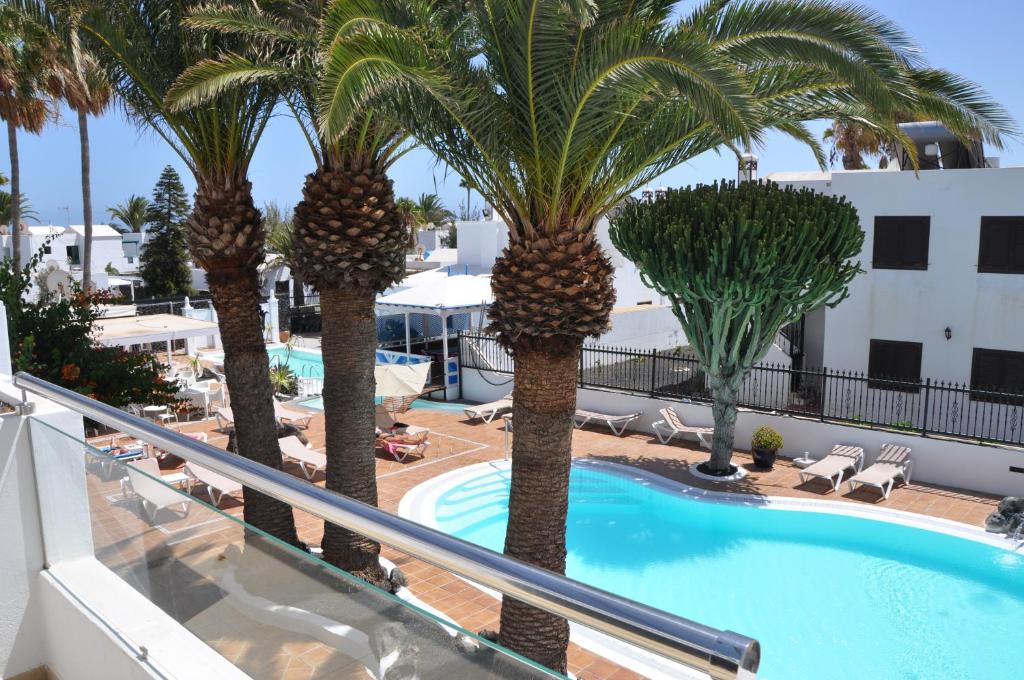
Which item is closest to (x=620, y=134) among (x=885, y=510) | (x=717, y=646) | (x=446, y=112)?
Result: (x=446, y=112)

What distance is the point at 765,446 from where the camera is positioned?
1508cm

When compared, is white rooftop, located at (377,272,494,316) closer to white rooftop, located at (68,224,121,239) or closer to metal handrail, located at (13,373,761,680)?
metal handrail, located at (13,373,761,680)

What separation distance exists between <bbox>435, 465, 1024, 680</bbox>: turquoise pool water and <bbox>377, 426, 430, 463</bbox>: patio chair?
1.59 meters

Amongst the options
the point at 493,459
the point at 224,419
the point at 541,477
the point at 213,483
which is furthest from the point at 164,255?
the point at 541,477

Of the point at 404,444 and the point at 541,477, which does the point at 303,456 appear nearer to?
the point at 404,444

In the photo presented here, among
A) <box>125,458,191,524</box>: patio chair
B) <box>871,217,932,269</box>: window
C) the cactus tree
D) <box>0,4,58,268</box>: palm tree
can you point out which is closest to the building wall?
<box>871,217,932,269</box>: window

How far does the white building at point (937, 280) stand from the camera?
16.2 metres

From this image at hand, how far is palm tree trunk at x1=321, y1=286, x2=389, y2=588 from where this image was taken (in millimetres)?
8781

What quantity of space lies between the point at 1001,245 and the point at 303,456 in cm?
1446

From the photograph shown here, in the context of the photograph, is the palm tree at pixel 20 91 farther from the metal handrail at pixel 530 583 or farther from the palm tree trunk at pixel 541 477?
the metal handrail at pixel 530 583

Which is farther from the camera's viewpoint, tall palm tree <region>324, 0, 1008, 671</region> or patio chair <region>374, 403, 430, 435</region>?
patio chair <region>374, 403, 430, 435</region>

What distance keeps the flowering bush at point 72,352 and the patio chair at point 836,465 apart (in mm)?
10823

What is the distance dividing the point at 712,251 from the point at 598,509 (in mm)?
4908

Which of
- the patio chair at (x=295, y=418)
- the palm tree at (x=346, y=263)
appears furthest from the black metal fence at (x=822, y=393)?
the palm tree at (x=346, y=263)
